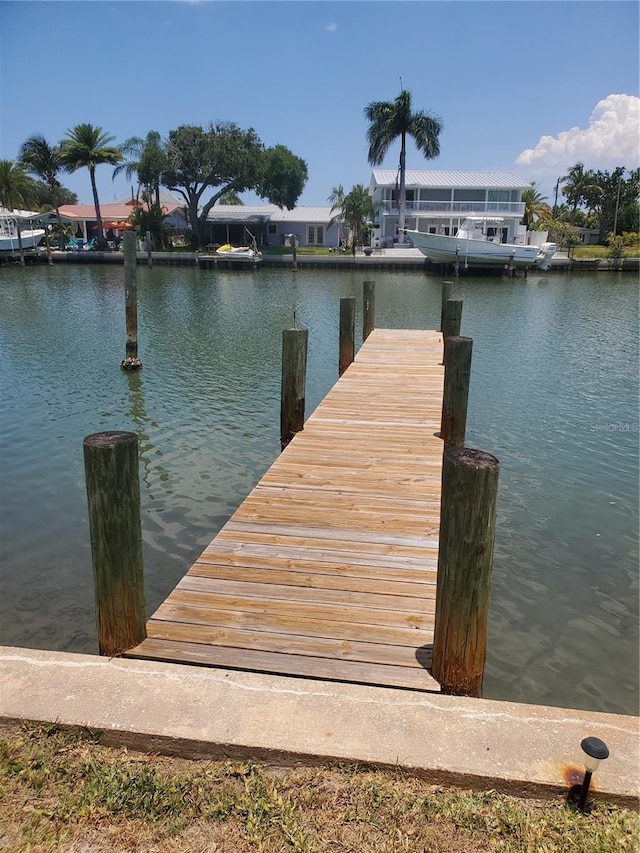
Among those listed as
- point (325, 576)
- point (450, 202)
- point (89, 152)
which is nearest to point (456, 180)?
point (450, 202)

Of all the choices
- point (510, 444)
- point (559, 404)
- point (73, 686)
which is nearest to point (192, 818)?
point (73, 686)

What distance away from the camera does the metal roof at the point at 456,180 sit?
5619 centimetres

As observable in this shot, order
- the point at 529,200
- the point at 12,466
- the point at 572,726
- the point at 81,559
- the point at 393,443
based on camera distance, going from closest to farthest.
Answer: the point at 572,726
the point at 81,559
the point at 393,443
the point at 12,466
the point at 529,200

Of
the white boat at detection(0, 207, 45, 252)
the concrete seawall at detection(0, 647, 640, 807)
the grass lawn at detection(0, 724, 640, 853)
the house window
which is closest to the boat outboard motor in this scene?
the house window

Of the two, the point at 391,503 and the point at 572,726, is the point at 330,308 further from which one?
the point at 572,726

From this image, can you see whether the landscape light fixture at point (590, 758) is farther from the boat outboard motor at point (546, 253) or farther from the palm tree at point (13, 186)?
the palm tree at point (13, 186)

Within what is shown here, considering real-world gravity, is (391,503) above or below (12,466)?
above

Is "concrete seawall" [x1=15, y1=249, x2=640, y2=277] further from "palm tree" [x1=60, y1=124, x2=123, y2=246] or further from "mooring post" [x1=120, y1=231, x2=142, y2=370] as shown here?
"mooring post" [x1=120, y1=231, x2=142, y2=370]

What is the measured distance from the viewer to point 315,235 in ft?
219

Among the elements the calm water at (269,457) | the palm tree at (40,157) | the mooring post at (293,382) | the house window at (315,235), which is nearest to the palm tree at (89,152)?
the palm tree at (40,157)

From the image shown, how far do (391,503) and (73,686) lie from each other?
3261 millimetres

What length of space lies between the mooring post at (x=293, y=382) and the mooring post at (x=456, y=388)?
1.94m

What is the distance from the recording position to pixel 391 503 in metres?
5.61

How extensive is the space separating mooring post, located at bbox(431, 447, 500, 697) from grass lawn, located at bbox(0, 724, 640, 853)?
0.82 meters
